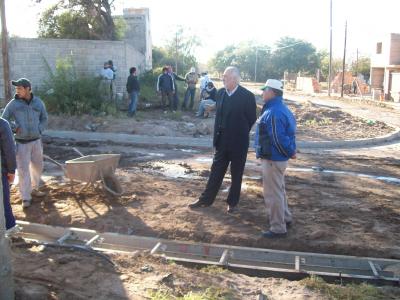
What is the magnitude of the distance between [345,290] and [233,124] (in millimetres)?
2876

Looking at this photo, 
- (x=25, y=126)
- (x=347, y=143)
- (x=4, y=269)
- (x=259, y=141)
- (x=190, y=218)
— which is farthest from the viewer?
(x=347, y=143)

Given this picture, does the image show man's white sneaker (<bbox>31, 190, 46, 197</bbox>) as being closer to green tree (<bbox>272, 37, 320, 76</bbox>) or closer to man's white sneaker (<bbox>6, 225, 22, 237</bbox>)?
man's white sneaker (<bbox>6, 225, 22, 237</bbox>)

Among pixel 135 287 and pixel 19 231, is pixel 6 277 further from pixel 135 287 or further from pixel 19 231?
pixel 19 231

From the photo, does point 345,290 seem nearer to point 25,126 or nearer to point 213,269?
point 213,269

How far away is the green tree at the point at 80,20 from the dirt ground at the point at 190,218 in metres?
16.9

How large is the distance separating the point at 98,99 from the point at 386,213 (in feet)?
39.7

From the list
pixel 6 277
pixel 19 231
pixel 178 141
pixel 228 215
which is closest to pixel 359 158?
pixel 178 141

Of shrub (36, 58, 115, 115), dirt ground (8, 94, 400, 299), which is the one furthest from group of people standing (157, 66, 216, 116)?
dirt ground (8, 94, 400, 299)

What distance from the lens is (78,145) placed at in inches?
527

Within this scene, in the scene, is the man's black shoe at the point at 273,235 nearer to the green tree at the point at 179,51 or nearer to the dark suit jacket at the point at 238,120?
the dark suit jacket at the point at 238,120

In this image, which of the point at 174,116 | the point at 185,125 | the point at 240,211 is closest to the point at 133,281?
the point at 240,211

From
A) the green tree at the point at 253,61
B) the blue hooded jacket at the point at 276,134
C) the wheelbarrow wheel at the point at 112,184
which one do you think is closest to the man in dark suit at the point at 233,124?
the blue hooded jacket at the point at 276,134

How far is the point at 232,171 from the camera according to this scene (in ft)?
23.0

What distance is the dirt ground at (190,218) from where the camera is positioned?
182 inches
